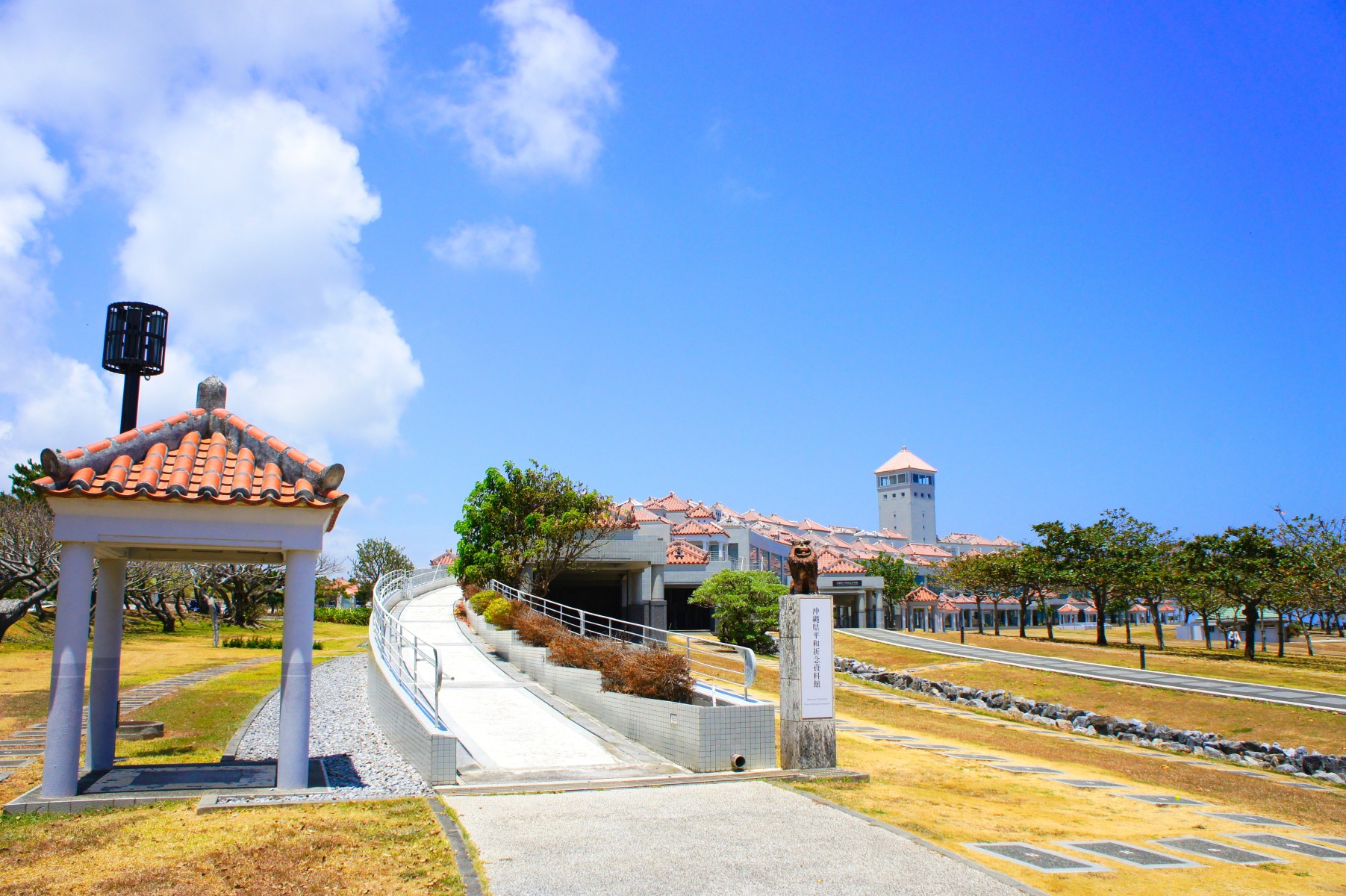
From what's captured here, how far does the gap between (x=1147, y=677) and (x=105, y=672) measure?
29748 mm

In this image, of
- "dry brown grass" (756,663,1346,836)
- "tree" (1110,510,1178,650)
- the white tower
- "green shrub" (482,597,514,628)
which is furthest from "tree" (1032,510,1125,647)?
the white tower

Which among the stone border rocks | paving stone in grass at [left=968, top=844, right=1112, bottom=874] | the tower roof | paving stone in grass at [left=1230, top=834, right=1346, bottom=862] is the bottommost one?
the stone border rocks

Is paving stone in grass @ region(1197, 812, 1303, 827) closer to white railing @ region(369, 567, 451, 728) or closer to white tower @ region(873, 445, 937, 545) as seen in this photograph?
Result: white railing @ region(369, 567, 451, 728)

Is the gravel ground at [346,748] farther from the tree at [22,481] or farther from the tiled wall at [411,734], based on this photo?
the tree at [22,481]

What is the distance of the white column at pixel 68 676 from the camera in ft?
27.9

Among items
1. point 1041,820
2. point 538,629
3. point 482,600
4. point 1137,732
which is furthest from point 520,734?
point 1137,732

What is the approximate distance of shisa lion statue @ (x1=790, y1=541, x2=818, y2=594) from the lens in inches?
498

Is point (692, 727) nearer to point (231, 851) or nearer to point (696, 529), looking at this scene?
point (231, 851)

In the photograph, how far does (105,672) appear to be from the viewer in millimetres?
10438

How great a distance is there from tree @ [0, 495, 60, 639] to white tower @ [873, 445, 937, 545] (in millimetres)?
117646

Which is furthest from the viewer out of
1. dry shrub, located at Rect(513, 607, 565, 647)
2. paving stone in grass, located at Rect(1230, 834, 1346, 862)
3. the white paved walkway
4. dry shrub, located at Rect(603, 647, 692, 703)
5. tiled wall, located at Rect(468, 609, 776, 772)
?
dry shrub, located at Rect(513, 607, 565, 647)

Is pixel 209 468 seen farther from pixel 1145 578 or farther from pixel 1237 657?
pixel 1145 578

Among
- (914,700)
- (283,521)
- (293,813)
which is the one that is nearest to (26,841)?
(293,813)

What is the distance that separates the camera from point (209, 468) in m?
9.49
